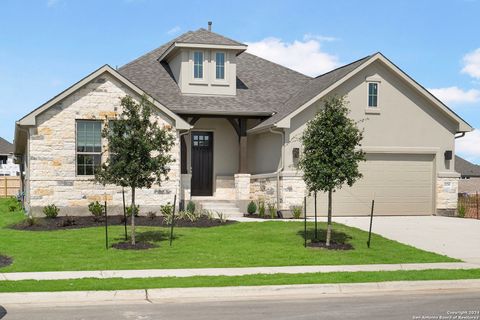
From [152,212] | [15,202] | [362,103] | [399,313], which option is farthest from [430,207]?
[15,202]

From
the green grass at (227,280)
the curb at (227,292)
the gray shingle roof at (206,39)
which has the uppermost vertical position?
the gray shingle roof at (206,39)

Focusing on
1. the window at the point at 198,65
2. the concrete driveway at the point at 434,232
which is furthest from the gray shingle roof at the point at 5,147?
the concrete driveway at the point at 434,232

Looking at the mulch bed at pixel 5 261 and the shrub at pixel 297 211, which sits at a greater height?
the shrub at pixel 297 211

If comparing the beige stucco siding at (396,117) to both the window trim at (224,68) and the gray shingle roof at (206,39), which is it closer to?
the window trim at (224,68)

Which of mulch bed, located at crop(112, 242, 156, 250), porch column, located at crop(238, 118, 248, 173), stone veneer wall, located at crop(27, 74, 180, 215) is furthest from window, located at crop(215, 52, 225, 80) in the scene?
mulch bed, located at crop(112, 242, 156, 250)

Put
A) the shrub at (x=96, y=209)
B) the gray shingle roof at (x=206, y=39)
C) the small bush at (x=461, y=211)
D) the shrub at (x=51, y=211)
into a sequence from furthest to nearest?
the gray shingle roof at (x=206, y=39), the small bush at (x=461, y=211), the shrub at (x=96, y=209), the shrub at (x=51, y=211)

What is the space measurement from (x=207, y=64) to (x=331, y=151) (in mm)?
11750

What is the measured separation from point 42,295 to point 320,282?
16.3ft

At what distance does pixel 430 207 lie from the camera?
23484 mm

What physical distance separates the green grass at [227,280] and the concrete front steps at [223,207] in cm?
1130

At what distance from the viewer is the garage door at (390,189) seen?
74.0 ft

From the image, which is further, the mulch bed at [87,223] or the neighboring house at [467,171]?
the neighboring house at [467,171]

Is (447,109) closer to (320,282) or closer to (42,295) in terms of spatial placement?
(320,282)

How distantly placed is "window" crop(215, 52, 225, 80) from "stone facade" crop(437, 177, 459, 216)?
34.5 ft
